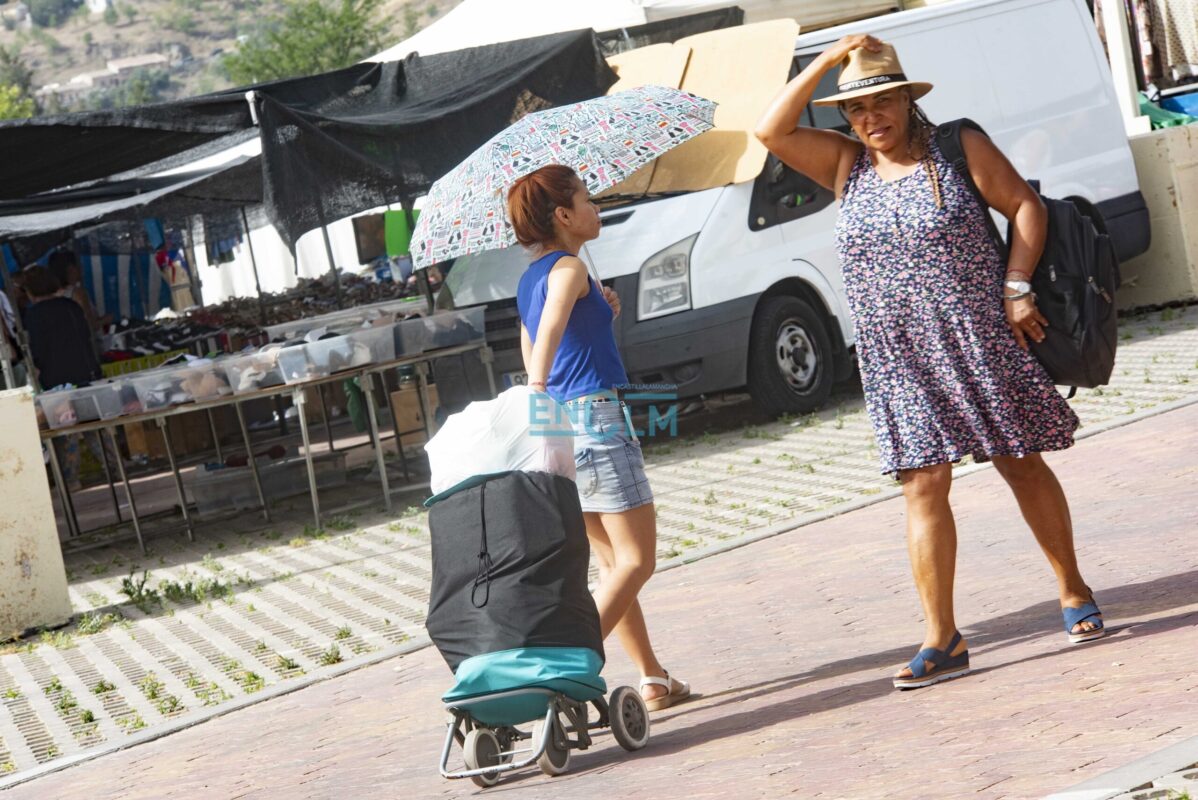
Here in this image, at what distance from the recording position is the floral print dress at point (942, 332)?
5121 millimetres

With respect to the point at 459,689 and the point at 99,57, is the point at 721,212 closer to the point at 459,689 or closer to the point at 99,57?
the point at 459,689

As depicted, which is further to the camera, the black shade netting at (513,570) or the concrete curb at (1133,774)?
the black shade netting at (513,570)

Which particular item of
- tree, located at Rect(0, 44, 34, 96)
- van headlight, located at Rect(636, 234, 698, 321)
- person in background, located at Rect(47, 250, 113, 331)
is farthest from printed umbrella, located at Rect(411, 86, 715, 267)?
tree, located at Rect(0, 44, 34, 96)

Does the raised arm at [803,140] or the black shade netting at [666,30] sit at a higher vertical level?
the black shade netting at [666,30]

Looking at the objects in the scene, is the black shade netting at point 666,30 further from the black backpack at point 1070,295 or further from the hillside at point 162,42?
the hillside at point 162,42

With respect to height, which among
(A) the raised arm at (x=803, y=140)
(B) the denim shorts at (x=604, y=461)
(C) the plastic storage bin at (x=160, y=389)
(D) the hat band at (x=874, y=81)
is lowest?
(B) the denim shorts at (x=604, y=461)

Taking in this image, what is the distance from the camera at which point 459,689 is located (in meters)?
4.71

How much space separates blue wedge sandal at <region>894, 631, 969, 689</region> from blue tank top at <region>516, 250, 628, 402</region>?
52.5 inches

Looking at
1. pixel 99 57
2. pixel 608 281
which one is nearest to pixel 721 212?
pixel 608 281

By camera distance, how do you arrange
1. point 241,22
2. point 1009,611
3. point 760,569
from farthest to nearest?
point 241,22 < point 760,569 < point 1009,611

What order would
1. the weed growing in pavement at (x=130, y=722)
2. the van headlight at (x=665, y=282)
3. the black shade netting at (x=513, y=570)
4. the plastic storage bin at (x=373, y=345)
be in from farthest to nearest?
the van headlight at (x=665, y=282) < the plastic storage bin at (x=373, y=345) < the weed growing in pavement at (x=130, y=722) < the black shade netting at (x=513, y=570)

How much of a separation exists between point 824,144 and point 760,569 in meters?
2.69

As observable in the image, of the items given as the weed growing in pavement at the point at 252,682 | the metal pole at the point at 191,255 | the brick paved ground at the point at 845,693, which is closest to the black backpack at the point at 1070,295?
the brick paved ground at the point at 845,693

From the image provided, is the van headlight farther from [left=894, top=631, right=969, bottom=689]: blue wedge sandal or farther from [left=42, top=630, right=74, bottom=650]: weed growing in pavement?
[left=894, top=631, right=969, bottom=689]: blue wedge sandal
